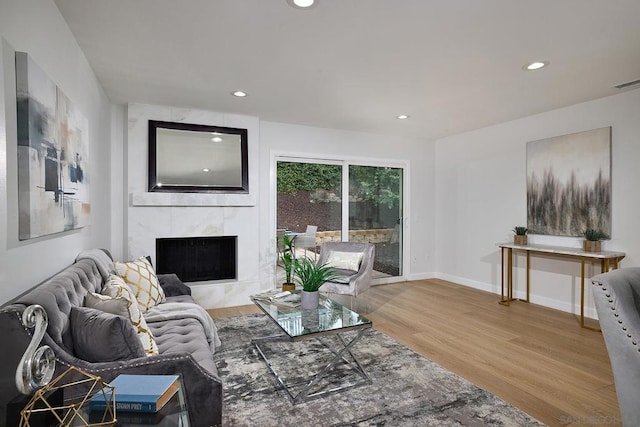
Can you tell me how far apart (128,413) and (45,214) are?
3.93 feet

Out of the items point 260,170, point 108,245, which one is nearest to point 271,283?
point 260,170

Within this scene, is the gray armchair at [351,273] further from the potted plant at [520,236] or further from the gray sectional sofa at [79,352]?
the gray sectional sofa at [79,352]

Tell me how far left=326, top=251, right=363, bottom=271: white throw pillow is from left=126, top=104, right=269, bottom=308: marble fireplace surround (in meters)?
1.00

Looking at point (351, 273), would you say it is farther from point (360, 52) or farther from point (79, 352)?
point (79, 352)

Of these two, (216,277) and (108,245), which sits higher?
(108,245)

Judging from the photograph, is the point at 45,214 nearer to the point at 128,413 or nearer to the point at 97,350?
the point at 97,350

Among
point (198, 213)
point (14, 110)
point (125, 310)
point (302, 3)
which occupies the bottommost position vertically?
point (125, 310)

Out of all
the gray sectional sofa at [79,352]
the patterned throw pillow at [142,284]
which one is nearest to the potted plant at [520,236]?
the gray sectional sofa at [79,352]

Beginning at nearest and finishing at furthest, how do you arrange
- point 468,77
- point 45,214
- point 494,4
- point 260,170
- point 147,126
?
point 45,214, point 494,4, point 468,77, point 147,126, point 260,170

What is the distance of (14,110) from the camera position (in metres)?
1.44

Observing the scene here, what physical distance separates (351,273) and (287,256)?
1.01 meters

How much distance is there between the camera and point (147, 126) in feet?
13.3

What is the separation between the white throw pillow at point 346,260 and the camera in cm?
430

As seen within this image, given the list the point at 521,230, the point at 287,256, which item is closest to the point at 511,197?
the point at 521,230
